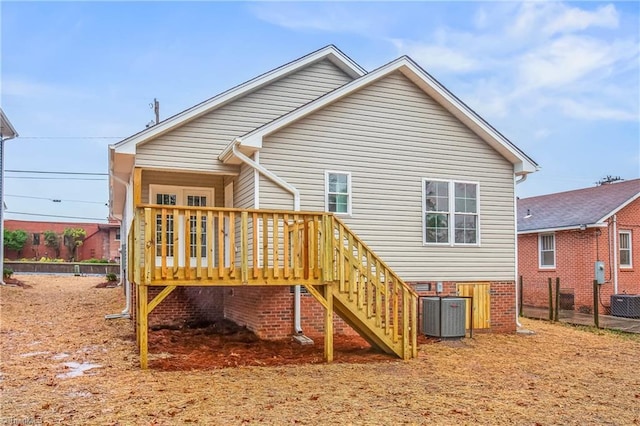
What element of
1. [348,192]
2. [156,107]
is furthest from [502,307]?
[156,107]

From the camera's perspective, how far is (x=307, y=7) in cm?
1386

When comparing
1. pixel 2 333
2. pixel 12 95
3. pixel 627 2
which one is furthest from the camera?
pixel 12 95

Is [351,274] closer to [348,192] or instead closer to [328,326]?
[328,326]

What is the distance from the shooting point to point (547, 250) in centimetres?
2036

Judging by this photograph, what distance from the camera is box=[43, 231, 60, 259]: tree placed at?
46.0m

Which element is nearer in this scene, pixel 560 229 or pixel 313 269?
pixel 313 269

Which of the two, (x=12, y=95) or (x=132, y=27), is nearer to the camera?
(x=132, y=27)

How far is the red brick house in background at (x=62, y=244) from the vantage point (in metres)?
45.9

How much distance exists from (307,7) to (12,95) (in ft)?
57.6

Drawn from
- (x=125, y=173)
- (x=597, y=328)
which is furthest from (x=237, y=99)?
(x=597, y=328)

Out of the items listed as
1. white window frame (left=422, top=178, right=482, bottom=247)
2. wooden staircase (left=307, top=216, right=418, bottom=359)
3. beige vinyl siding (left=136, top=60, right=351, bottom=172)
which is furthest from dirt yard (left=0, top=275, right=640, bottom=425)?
beige vinyl siding (left=136, top=60, right=351, bottom=172)

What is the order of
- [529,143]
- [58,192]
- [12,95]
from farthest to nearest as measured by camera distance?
1. [58,192]
2. [529,143]
3. [12,95]

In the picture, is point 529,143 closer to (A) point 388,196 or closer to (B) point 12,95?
(A) point 388,196

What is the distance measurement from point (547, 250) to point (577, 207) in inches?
75.3
